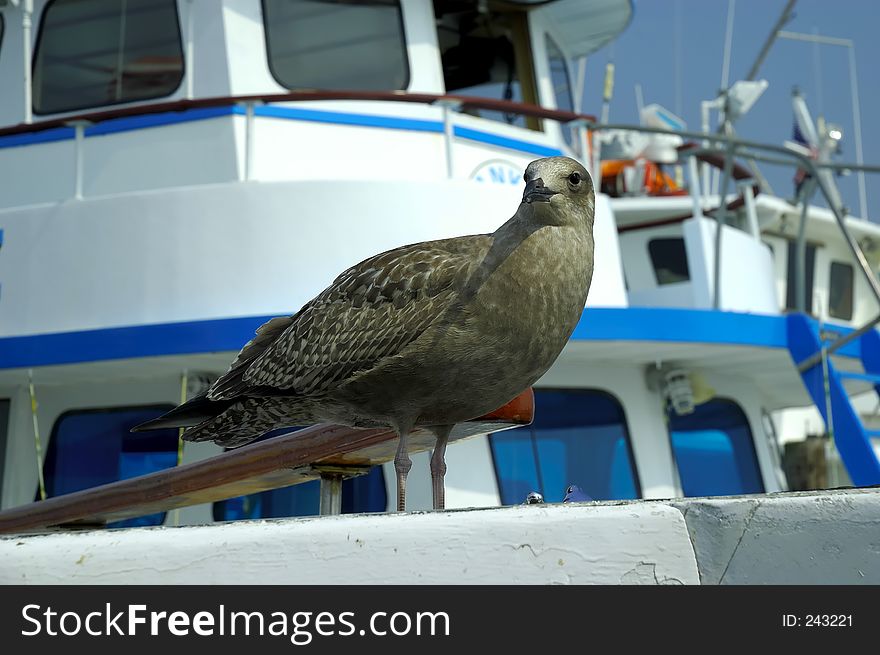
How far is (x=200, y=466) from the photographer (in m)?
3.72

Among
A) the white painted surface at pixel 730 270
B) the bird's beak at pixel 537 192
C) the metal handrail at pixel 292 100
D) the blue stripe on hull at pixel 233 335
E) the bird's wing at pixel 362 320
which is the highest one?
the metal handrail at pixel 292 100

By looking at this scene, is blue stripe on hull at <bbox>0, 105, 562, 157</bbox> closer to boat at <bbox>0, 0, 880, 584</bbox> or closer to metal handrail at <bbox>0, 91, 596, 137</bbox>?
boat at <bbox>0, 0, 880, 584</bbox>

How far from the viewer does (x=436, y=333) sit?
2639mm

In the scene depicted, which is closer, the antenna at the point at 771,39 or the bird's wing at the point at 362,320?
the bird's wing at the point at 362,320

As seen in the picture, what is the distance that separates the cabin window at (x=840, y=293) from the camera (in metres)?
17.8

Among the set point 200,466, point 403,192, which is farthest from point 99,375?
point 200,466

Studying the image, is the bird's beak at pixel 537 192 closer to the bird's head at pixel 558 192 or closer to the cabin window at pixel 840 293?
the bird's head at pixel 558 192

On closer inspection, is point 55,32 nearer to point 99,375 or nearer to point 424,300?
point 99,375

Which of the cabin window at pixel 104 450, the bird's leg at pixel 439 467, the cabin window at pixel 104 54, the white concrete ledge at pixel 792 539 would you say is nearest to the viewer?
the white concrete ledge at pixel 792 539

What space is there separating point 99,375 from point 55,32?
109 inches

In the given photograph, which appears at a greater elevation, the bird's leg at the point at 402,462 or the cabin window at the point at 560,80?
the cabin window at the point at 560,80

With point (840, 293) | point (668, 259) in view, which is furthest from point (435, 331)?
point (840, 293)

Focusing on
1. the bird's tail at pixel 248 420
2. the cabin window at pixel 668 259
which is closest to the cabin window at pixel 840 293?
the cabin window at pixel 668 259

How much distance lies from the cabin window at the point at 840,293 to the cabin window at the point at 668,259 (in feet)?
10.6
